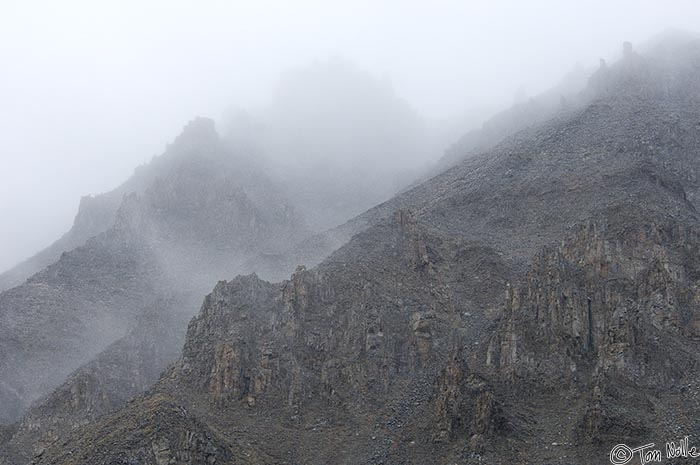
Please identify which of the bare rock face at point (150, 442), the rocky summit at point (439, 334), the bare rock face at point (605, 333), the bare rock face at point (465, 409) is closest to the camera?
the bare rock face at point (150, 442)

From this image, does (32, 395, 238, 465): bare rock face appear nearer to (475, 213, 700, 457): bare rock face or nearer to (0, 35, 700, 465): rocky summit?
(0, 35, 700, 465): rocky summit

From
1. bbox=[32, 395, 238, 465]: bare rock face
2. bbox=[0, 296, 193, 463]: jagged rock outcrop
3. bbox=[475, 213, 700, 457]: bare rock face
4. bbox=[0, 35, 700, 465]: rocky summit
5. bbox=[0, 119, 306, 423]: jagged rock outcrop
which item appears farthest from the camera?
bbox=[0, 119, 306, 423]: jagged rock outcrop

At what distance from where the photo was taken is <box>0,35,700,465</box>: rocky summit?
179ft

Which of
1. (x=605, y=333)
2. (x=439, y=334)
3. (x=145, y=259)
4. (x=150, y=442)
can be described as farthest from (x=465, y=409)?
(x=145, y=259)

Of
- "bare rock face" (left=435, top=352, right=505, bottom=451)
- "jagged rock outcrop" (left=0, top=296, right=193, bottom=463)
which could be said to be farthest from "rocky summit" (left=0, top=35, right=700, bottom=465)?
"jagged rock outcrop" (left=0, top=296, right=193, bottom=463)

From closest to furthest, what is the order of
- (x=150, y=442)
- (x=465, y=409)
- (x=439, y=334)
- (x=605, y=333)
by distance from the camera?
(x=150, y=442)
(x=465, y=409)
(x=605, y=333)
(x=439, y=334)

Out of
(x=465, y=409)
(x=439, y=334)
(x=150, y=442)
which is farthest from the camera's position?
(x=439, y=334)

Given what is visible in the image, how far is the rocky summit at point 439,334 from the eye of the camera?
54594mm

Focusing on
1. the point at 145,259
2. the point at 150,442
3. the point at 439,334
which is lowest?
the point at 439,334

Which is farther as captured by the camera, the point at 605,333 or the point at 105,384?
the point at 105,384

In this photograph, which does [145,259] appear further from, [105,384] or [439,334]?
[439,334]

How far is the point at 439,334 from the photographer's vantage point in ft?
226

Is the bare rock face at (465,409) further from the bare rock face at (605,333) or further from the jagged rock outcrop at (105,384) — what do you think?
the jagged rock outcrop at (105,384)

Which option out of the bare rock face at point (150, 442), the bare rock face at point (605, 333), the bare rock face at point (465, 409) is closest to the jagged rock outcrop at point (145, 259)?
the bare rock face at point (150, 442)
